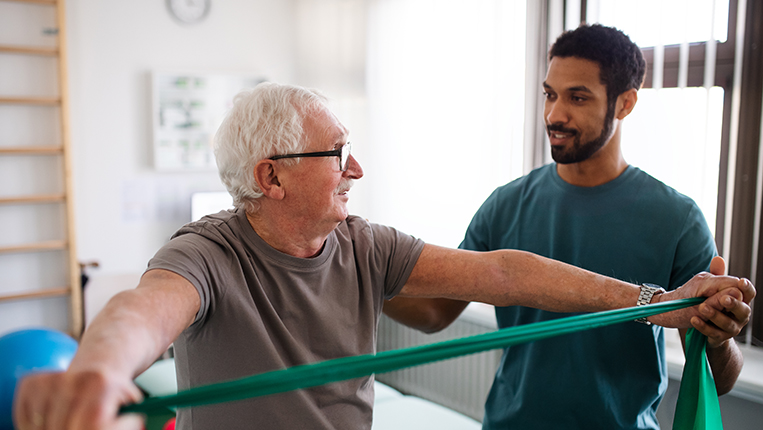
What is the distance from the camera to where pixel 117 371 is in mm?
696

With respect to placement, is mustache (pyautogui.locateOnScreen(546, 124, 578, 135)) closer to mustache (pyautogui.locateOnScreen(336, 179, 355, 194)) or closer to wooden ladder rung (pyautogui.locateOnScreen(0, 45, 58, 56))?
mustache (pyautogui.locateOnScreen(336, 179, 355, 194))

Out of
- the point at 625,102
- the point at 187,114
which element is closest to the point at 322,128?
the point at 625,102

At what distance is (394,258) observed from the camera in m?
1.36

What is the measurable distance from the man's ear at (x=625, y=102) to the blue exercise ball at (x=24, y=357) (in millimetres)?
2681

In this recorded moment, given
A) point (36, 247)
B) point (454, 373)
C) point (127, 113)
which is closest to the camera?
point (454, 373)

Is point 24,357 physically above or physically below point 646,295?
below

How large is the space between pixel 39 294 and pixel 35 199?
2.04 ft

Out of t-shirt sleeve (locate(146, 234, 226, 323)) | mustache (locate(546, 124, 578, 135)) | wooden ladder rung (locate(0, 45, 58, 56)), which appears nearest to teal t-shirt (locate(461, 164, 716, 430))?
mustache (locate(546, 124, 578, 135))

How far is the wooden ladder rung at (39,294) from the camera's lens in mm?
3682

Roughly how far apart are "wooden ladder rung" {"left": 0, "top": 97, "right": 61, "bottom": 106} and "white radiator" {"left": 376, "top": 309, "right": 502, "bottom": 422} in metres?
2.60

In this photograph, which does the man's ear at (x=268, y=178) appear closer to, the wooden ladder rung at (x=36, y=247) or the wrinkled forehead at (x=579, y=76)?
the wrinkled forehead at (x=579, y=76)

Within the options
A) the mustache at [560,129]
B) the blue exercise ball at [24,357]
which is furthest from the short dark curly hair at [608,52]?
the blue exercise ball at [24,357]

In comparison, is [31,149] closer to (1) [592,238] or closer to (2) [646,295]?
(1) [592,238]

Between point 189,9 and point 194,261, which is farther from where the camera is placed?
point 189,9
